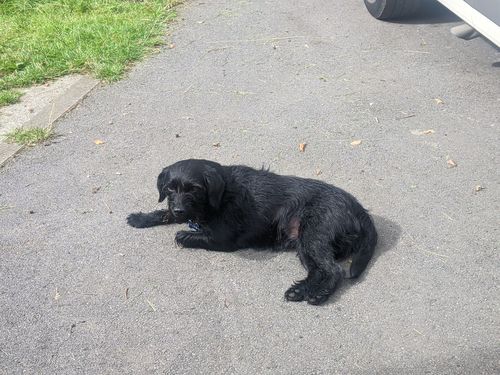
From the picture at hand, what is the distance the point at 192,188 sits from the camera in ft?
15.4

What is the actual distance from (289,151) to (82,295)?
104 inches

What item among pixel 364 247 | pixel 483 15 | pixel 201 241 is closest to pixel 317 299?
pixel 364 247

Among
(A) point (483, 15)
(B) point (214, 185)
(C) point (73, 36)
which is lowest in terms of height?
(A) point (483, 15)

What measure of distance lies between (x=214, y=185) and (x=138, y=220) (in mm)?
850

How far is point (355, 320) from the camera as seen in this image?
4.29 m

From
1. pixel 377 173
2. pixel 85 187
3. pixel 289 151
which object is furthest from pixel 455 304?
pixel 85 187

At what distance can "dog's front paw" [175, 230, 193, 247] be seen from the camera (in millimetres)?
4934

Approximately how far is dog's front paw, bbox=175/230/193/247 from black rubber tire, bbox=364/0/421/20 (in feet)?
19.3

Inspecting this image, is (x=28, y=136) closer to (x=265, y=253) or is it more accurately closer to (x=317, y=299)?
(x=265, y=253)

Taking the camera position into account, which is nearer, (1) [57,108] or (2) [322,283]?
(2) [322,283]

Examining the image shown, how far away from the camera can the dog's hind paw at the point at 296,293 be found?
4.43 meters

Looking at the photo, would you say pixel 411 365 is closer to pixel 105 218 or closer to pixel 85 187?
pixel 105 218

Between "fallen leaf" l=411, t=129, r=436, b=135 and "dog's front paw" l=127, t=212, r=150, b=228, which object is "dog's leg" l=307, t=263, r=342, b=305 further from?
"fallen leaf" l=411, t=129, r=436, b=135

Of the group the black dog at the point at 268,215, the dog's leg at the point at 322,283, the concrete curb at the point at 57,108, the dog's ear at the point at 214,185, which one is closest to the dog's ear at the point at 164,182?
the black dog at the point at 268,215
